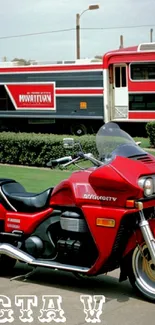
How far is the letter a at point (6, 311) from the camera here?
5.20 metres

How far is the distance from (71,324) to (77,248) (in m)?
0.91

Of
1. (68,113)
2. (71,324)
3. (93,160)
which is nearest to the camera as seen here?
(71,324)

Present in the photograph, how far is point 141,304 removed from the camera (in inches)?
216

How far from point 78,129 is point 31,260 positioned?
65.5 ft

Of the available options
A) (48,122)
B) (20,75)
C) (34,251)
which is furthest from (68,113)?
(34,251)

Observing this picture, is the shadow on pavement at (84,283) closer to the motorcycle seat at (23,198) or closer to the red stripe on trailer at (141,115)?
the motorcycle seat at (23,198)

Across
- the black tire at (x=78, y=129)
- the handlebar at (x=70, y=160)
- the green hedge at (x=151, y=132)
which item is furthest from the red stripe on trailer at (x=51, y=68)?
the handlebar at (x=70, y=160)

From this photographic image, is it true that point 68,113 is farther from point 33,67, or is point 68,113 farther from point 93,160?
point 93,160

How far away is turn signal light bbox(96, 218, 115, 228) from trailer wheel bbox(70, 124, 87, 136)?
19952mm

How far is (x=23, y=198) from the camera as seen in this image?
6.39 meters

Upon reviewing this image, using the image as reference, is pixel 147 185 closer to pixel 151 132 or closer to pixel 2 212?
pixel 2 212

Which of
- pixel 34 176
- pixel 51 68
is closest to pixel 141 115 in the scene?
pixel 51 68

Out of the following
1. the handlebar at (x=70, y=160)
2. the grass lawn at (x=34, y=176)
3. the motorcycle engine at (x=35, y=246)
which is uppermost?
the handlebar at (x=70, y=160)

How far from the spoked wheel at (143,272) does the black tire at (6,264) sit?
152 centimetres
